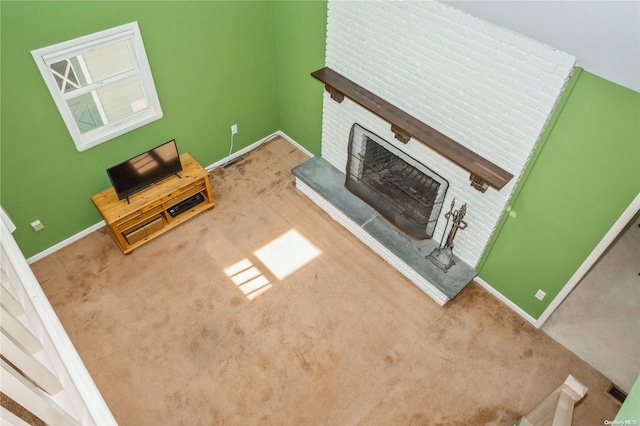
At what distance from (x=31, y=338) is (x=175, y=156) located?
3.07 metres

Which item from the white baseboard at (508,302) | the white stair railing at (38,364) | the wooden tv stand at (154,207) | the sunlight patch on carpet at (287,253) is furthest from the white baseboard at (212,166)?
the white stair railing at (38,364)

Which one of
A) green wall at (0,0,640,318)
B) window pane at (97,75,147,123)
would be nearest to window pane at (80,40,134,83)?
window pane at (97,75,147,123)

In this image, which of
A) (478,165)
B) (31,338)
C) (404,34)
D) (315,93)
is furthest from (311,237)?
(31,338)

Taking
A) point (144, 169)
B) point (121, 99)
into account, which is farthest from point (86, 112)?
point (144, 169)

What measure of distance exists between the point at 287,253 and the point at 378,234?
0.99m

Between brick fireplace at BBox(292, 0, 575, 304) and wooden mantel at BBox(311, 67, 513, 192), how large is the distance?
0.17 ft

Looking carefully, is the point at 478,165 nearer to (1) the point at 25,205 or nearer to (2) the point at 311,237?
(2) the point at 311,237

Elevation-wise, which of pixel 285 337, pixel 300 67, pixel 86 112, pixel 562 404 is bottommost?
pixel 285 337

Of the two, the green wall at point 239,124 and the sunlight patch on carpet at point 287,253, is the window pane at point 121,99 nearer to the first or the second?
Result: the green wall at point 239,124

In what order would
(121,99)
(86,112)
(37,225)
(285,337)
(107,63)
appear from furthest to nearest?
(107,63) < (121,99) < (86,112) < (37,225) < (285,337)

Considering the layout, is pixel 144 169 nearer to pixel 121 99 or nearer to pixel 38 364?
pixel 121 99

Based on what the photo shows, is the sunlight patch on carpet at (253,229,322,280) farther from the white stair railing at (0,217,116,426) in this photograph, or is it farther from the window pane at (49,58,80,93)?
the window pane at (49,58,80,93)

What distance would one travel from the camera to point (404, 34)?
3525mm

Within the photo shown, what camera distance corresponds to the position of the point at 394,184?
4.41 m
